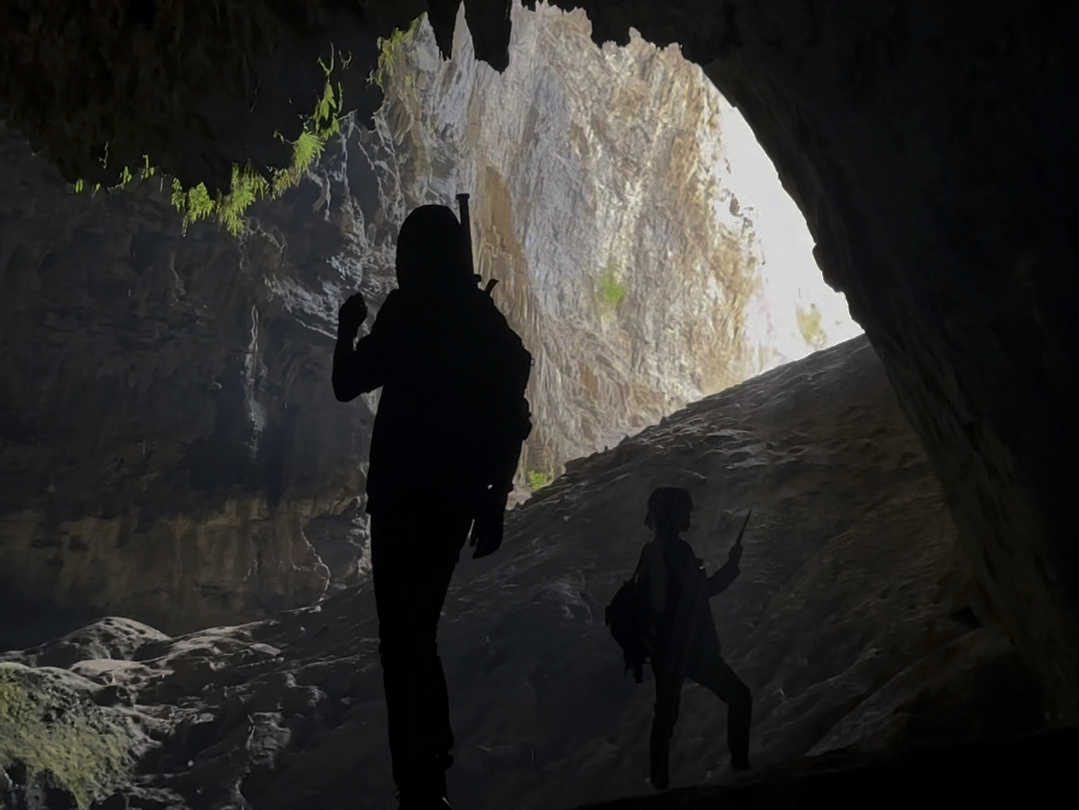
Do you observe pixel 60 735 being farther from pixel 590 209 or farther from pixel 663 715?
pixel 590 209

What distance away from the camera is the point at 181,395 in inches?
497

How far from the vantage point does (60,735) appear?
641 centimetres

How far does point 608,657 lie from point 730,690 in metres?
2.77

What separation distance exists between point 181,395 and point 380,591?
10.7 m

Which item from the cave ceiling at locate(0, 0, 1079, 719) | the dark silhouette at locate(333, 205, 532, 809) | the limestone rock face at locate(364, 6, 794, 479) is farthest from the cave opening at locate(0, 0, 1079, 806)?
the limestone rock face at locate(364, 6, 794, 479)

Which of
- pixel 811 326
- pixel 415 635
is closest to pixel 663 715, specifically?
pixel 415 635

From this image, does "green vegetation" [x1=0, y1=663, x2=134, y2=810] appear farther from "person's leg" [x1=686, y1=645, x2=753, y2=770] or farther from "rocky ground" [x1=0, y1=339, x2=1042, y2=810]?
"person's leg" [x1=686, y1=645, x2=753, y2=770]

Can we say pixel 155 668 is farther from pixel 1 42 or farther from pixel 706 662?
pixel 706 662

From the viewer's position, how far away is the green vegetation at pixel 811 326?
3575 cm

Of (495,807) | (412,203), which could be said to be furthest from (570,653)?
(412,203)

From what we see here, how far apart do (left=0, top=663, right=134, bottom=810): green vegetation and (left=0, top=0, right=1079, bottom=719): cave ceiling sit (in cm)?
465

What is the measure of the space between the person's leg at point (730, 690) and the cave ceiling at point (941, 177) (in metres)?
1.21

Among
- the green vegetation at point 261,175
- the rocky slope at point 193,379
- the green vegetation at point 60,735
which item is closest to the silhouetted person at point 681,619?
the green vegetation at point 261,175

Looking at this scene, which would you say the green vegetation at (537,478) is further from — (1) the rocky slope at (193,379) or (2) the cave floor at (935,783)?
(2) the cave floor at (935,783)
